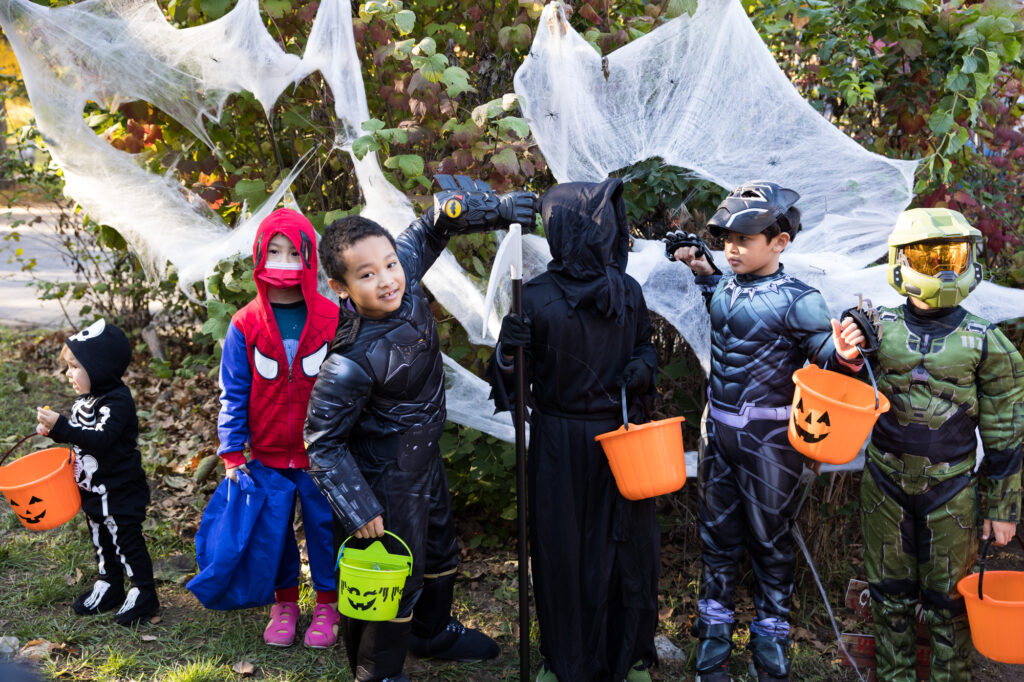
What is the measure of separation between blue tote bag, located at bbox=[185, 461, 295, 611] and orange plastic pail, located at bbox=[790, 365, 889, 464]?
188cm

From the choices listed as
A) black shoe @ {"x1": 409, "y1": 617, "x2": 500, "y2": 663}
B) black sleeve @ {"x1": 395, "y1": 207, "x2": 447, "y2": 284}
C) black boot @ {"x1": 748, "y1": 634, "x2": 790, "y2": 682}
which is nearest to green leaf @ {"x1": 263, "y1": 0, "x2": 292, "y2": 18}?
black sleeve @ {"x1": 395, "y1": 207, "x2": 447, "y2": 284}

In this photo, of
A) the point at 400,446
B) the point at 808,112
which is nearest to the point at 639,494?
the point at 400,446

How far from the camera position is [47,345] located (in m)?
6.83

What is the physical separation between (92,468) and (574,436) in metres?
1.97

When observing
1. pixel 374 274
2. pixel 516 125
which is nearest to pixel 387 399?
pixel 374 274

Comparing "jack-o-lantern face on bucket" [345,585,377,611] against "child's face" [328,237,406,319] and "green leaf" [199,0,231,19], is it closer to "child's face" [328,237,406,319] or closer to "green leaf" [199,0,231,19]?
"child's face" [328,237,406,319]

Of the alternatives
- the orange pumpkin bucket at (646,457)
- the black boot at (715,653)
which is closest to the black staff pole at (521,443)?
the orange pumpkin bucket at (646,457)

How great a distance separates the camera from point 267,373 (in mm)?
3051

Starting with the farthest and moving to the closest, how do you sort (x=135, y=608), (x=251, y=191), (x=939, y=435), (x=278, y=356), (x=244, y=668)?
1. (x=251, y=191)
2. (x=135, y=608)
3. (x=244, y=668)
4. (x=278, y=356)
5. (x=939, y=435)

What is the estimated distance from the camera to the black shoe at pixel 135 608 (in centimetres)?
342

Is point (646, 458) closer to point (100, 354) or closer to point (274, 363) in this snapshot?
point (274, 363)

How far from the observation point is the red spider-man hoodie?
3.02 m

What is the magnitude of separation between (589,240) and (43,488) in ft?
7.44

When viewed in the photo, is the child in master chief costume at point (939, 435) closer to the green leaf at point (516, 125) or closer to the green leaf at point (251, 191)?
the green leaf at point (516, 125)
